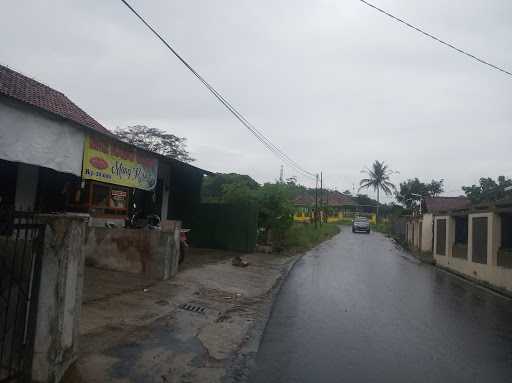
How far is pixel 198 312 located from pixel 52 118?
5.01 m

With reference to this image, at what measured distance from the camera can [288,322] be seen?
A: 714 cm

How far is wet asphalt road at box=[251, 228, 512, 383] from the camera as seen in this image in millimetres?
4883

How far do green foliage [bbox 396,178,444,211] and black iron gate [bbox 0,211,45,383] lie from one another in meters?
55.3

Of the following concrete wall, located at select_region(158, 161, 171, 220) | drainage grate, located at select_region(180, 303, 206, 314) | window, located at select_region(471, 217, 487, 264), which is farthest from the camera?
concrete wall, located at select_region(158, 161, 171, 220)

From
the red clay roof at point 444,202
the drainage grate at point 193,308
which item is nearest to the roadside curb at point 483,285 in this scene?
the drainage grate at point 193,308

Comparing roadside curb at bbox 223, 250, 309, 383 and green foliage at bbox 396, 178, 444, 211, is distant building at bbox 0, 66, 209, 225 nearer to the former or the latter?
roadside curb at bbox 223, 250, 309, 383

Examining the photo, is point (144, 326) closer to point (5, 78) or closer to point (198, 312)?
point (198, 312)

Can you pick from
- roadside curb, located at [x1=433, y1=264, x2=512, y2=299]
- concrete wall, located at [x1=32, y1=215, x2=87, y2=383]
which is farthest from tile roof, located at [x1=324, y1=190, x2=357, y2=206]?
concrete wall, located at [x1=32, y1=215, x2=87, y2=383]

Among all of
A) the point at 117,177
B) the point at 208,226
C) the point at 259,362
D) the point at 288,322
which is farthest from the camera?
the point at 208,226

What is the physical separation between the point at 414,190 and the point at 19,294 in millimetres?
56832

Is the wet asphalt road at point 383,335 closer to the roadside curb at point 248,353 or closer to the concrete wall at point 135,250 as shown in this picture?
the roadside curb at point 248,353

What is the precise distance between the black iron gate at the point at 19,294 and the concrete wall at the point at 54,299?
6 centimetres

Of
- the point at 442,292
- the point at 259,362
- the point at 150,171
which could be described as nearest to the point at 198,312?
the point at 259,362

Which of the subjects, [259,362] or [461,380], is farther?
[259,362]
